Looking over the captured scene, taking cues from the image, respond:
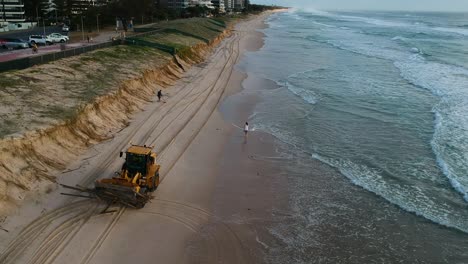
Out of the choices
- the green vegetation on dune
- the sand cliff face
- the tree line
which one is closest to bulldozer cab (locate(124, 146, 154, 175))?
the sand cliff face

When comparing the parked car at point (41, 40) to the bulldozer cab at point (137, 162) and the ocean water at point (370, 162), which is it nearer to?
the ocean water at point (370, 162)

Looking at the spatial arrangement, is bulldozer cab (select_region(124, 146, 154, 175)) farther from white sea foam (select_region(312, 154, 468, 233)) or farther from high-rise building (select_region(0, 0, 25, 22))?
high-rise building (select_region(0, 0, 25, 22))

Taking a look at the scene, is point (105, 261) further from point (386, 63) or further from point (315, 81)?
point (386, 63)

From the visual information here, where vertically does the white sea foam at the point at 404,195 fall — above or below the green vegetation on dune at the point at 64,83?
below

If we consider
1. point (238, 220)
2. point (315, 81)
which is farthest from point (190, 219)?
point (315, 81)

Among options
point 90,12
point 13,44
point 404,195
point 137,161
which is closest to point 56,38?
point 13,44

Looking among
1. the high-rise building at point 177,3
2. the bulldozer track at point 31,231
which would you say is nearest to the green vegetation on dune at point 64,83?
the bulldozer track at point 31,231

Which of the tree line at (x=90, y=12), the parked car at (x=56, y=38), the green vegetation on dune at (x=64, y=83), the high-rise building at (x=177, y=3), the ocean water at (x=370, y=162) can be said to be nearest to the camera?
the ocean water at (x=370, y=162)
